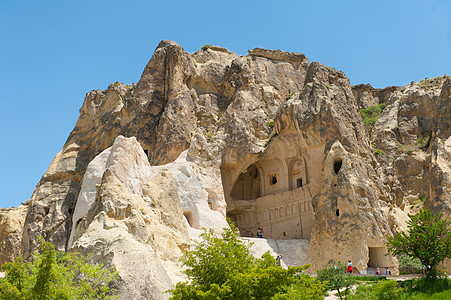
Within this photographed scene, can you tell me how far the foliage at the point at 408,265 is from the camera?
95.0 ft

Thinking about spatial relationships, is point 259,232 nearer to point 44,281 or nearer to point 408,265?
point 408,265

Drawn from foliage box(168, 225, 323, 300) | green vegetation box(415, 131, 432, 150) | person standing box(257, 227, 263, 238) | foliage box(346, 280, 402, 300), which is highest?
green vegetation box(415, 131, 432, 150)

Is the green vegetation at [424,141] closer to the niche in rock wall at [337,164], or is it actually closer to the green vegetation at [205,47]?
the niche in rock wall at [337,164]

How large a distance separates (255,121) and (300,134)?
5343 millimetres

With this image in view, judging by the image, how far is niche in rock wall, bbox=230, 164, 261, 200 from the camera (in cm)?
4366

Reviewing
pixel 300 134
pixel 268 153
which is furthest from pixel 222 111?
pixel 300 134

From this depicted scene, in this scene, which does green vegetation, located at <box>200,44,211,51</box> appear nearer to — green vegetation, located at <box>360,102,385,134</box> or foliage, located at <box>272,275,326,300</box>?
green vegetation, located at <box>360,102,385,134</box>

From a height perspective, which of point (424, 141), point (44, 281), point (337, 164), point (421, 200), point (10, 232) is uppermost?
point (424, 141)

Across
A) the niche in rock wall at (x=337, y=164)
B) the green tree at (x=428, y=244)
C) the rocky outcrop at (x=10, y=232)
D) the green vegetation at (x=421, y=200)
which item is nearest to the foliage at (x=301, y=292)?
the green tree at (x=428, y=244)

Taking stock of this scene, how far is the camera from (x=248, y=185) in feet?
145

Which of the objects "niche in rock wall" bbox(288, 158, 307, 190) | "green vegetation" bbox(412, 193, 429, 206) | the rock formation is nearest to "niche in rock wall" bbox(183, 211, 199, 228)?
the rock formation

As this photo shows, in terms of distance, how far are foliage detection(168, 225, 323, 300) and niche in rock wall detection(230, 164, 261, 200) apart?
83.5 feet

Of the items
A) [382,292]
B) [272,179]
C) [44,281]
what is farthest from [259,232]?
[44,281]

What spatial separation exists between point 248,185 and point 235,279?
2853 cm
